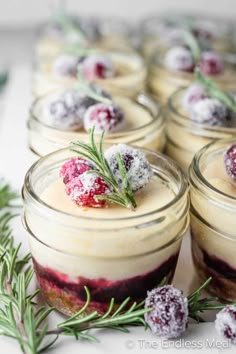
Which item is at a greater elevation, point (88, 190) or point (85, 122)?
point (88, 190)

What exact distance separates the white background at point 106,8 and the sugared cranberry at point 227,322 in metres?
2.15

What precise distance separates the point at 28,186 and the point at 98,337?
0.33 m

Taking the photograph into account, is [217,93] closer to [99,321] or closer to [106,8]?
[99,321]

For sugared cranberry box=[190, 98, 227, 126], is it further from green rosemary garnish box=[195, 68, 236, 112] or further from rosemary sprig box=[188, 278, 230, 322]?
rosemary sprig box=[188, 278, 230, 322]

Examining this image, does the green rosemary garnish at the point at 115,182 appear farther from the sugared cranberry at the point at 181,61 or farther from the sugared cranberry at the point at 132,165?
the sugared cranberry at the point at 181,61

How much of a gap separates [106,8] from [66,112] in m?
1.59

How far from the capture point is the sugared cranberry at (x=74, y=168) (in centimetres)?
132

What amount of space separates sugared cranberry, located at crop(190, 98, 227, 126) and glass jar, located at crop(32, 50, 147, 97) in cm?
27

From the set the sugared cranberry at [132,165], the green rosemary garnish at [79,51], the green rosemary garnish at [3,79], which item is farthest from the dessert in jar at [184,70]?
the sugared cranberry at [132,165]

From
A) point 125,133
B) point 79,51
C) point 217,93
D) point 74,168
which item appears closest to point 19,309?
point 74,168

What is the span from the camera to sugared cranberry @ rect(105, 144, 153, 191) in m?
1.31

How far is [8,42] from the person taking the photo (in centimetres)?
302

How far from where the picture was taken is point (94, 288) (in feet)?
4.21

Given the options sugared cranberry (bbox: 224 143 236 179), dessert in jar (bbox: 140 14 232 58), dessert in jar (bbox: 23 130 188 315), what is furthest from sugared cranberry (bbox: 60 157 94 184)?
dessert in jar (bbox: 140 14 232 58)
